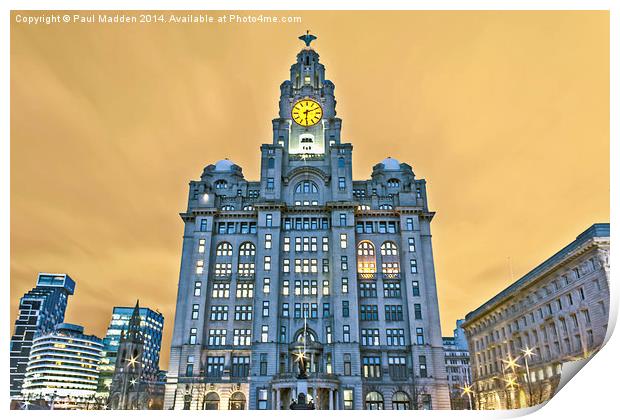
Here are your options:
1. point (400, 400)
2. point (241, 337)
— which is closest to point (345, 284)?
point (241, 337)

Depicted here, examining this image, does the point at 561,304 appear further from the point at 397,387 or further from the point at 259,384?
the point at 259,384

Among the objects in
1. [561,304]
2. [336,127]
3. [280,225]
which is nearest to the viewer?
[561,304]

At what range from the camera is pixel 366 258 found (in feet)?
238

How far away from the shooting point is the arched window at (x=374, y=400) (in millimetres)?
63612

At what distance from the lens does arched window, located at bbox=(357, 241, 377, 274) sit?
7200cm

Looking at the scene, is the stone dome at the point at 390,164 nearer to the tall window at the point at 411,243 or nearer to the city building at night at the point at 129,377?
the tall window at the point at 411,243

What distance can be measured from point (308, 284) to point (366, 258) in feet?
33.4

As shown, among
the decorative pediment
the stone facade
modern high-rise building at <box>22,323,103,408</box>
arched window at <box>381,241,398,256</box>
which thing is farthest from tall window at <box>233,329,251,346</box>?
modern high-rise building at <box>22,323,103,408</box>

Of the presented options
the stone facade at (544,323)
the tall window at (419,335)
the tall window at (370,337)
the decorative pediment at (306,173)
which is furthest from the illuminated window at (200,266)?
the stone facade at (544,323)

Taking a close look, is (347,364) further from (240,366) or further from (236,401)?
(236,401)

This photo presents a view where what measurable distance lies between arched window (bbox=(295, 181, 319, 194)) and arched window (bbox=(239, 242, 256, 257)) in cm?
1151
